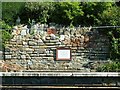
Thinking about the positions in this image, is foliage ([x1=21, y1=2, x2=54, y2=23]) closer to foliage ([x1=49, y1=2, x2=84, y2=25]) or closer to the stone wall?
foliage ([x1=49, y1=2, x2=84, y2=25])

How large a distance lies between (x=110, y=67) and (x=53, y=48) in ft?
6.09

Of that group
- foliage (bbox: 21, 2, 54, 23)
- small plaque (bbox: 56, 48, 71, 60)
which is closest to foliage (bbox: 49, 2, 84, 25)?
foliage (bbox: 21, 2, 54, 23)

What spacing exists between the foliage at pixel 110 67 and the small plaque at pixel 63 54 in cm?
105

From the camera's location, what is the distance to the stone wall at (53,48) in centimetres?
1353

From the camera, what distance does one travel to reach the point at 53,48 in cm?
1374

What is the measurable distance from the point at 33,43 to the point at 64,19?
1.16m

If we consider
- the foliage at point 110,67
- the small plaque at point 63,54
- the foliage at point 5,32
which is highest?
the foliage at point 5,32

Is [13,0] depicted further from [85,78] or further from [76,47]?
[85,78]

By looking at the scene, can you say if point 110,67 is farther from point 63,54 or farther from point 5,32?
point 5,32

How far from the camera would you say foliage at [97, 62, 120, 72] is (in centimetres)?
1248

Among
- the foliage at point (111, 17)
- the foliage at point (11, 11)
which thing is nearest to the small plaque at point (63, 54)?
the foliage at point (111, 17)

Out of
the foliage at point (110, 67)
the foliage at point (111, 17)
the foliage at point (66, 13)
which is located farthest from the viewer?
the foliage at point (66, 13)

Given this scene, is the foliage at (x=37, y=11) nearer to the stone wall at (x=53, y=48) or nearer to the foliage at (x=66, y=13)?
the foliage at (x=66, y=13)

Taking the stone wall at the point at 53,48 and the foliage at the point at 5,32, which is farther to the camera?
the foliage at the point at 5,32
